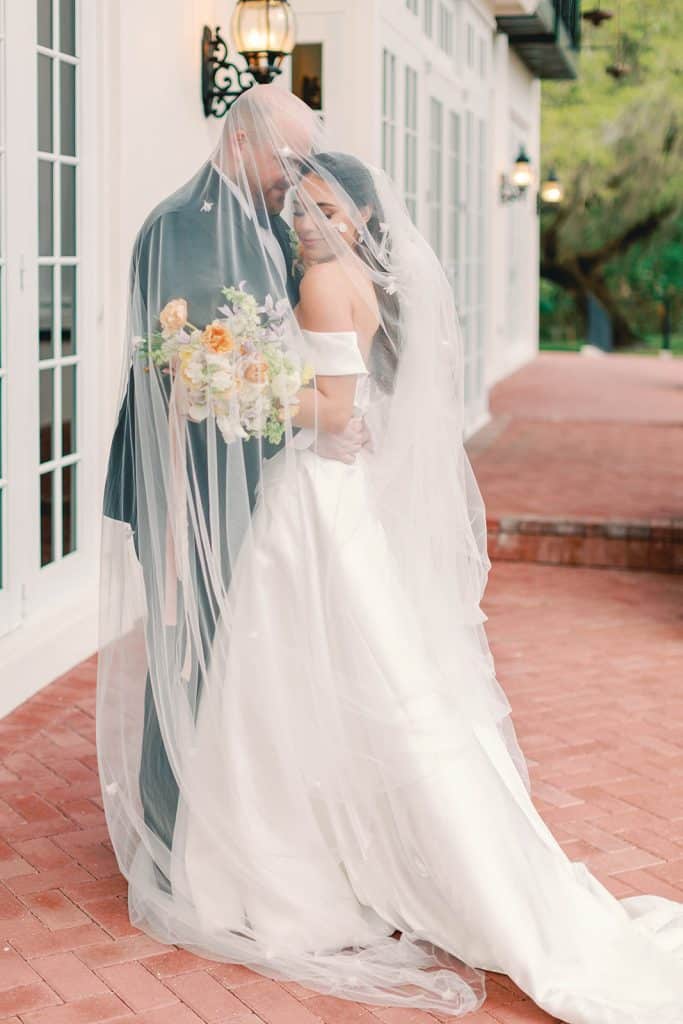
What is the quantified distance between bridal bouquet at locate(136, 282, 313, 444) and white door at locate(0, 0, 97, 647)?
195cm

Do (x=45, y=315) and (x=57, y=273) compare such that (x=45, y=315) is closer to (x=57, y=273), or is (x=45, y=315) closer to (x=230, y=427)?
(x=57, y=273)

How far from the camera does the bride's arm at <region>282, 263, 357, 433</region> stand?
11.2 feet

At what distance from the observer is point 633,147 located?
30.2 meters

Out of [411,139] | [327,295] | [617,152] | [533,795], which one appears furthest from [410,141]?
[617,152]

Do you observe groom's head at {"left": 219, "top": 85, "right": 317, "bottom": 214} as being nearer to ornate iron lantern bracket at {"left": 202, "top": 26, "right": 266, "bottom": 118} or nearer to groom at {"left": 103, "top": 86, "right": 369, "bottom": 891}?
groom at {"left": 103, "top": 86, "right": 369, "bottom": 891}

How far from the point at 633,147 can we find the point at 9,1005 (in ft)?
95.5

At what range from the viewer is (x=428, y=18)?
10.5 metres

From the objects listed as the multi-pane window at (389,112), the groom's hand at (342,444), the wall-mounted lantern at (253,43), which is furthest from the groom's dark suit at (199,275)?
the multi-pane window at (389,112)

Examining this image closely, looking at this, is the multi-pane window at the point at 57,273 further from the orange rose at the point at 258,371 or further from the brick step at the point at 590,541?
the brick step at the point at 590,541

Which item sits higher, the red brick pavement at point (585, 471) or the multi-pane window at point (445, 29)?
the multi-pane window at point (445, 29)

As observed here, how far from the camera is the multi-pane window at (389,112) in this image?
9.05 metres

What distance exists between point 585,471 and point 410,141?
2663 millimetres

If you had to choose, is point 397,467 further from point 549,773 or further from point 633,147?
point 633,147

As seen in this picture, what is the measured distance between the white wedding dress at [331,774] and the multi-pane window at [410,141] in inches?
263
